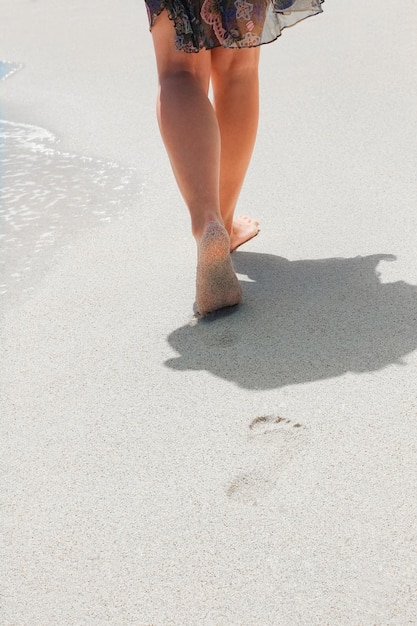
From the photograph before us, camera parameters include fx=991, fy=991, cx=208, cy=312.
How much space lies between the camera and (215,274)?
2.06 metres

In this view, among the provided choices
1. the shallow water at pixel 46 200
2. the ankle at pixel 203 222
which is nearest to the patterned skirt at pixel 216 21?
the ankle at pixel 203 222

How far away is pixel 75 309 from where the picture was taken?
2281mm

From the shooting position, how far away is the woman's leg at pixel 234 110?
7.42 feet

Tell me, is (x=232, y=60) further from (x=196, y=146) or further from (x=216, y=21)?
(x=196, y=146)

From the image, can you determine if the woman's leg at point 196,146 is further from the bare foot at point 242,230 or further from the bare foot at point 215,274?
the bare foot at point 242,230

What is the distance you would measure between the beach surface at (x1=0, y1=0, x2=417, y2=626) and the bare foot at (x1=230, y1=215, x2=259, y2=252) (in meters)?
0.04

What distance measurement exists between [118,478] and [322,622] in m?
0.48

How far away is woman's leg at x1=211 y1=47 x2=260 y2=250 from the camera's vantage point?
226cm

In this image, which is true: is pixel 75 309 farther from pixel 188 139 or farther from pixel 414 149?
pixel 414 149

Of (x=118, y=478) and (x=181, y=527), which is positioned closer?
(x=181, y=527)

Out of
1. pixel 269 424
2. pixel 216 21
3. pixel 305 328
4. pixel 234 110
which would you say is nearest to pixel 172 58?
pixel 216 21

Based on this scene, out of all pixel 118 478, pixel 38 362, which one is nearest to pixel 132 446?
pixel 118 478

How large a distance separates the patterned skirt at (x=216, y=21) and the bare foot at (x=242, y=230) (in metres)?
0.53

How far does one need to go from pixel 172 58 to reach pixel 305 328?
2.13 ft
